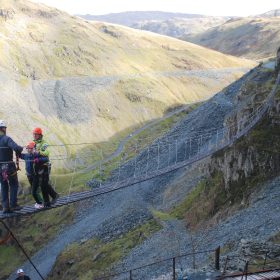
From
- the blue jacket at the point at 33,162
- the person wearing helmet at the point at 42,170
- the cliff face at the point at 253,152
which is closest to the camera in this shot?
the person wearing helmet at the point at 42,170

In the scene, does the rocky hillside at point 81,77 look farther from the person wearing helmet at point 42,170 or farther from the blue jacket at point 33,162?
the blue jacket at point 33,162

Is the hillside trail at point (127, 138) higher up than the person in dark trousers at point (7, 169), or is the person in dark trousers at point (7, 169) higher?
the person in dark trousers at point (7, 169)

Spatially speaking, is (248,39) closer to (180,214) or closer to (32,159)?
(180,214)

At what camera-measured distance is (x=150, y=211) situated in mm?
27281

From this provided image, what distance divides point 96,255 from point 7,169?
15.9 meters

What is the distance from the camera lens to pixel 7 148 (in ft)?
Result: 32.0

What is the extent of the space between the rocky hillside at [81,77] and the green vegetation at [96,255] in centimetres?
2872

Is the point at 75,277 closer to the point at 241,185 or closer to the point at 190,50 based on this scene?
the point at 241,185

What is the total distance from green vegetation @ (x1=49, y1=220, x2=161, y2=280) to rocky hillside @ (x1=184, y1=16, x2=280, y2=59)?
355ft

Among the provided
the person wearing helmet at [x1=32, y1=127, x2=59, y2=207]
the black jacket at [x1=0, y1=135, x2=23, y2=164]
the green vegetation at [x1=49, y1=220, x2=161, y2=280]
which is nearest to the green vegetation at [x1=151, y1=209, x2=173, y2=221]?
the green vegetation at [x1=49, y1=220, x2=161, y2=280]

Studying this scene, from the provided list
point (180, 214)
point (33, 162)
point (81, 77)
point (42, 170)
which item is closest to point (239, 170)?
point (180, 214)

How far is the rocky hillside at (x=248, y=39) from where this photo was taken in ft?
457

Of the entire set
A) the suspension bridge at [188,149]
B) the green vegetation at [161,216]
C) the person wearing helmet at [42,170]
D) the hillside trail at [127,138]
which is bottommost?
the hillside trail at [127,138]

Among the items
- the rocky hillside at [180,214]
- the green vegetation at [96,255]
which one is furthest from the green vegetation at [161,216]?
the green vegetation at [96,255]
